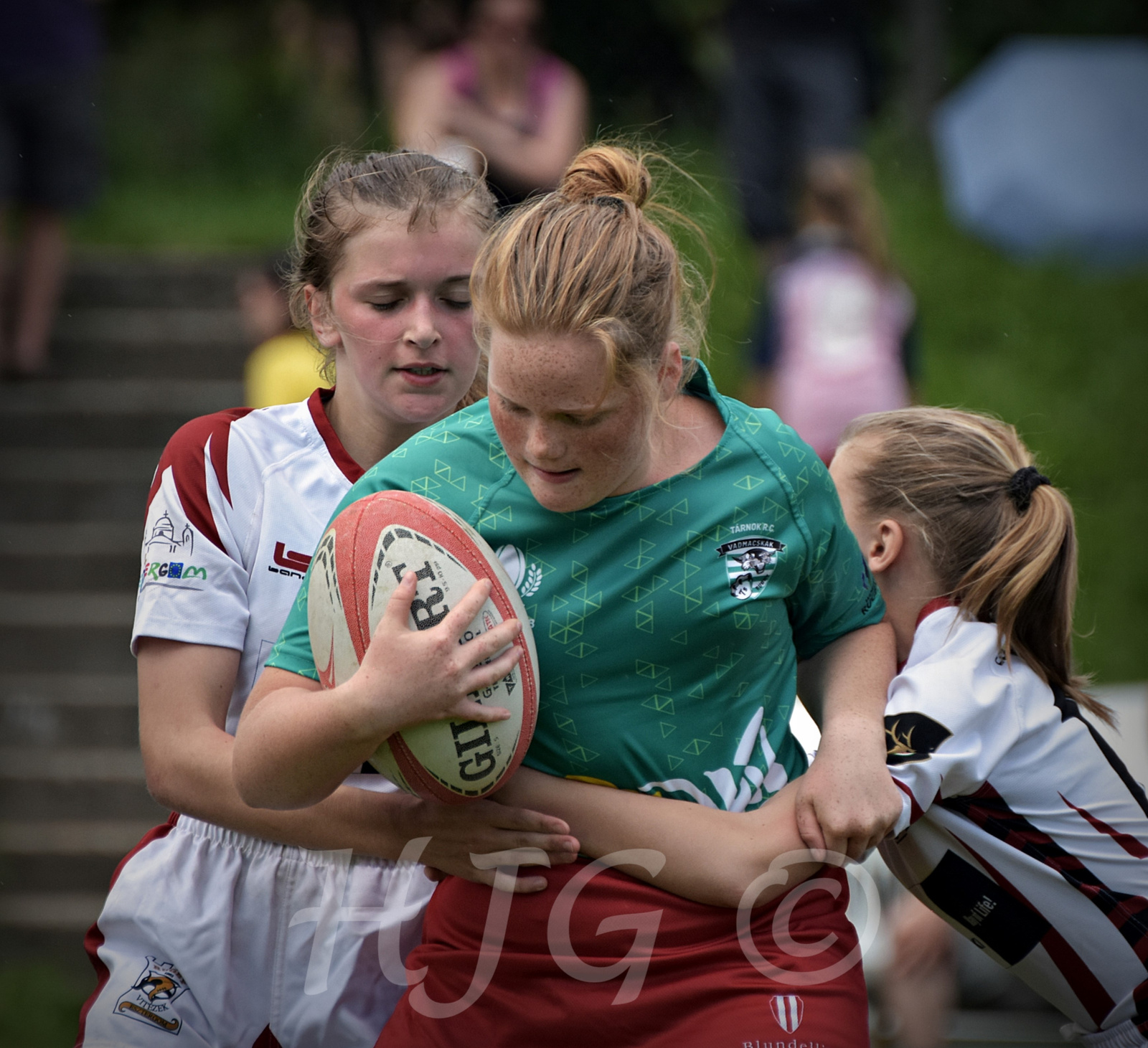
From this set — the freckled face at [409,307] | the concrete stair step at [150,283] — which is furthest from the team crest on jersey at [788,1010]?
the concrete stair step at [150,283]

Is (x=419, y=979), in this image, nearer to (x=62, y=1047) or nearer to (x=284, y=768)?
(x=284, y=768)

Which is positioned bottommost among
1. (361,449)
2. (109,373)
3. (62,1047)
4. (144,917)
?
(62,1047)

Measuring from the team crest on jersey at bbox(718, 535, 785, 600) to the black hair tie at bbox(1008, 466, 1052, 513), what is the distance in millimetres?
630

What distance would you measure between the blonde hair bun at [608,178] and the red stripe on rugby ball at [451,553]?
1.80 ft

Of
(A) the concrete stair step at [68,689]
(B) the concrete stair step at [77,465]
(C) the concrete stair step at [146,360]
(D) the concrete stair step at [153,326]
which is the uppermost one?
(D) the concrete stair step at [153,326]

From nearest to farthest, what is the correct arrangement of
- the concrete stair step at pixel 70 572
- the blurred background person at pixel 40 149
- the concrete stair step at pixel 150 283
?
the concrete stair step at pixel 70 572
the blurred background person at pixel 40 149
the concrete stair step at pixel 150 283

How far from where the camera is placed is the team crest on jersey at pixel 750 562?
2.07m

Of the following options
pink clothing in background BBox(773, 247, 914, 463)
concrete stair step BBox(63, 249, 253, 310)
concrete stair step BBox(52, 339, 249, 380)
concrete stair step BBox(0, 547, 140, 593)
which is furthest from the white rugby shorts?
concrete stair step BBox(63, 249, 253, 310)

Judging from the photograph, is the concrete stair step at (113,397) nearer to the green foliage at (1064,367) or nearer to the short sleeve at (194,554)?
the green foliage at (1064,367)

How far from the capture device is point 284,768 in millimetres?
1858

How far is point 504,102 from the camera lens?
19.8 feet

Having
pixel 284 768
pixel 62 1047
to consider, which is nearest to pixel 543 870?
pixel 284 768

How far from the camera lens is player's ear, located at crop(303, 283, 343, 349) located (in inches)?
95.3

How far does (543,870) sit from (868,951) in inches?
92.0
